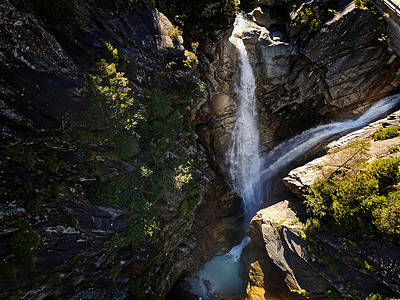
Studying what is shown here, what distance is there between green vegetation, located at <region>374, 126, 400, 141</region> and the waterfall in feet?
42.0

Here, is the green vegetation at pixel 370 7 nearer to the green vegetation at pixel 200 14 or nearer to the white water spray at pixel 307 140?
the white water spray at pixel 307 140

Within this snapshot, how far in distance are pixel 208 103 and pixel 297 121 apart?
42.3 ft

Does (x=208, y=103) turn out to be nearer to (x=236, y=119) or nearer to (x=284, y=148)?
(x=236, y=119)

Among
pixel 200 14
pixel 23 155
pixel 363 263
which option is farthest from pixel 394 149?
pixel 23 155

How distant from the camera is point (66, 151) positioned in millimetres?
11734

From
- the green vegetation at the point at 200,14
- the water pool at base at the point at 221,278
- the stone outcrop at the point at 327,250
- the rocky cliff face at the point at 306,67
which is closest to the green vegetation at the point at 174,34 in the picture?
the green vegetation at the point at 200,14

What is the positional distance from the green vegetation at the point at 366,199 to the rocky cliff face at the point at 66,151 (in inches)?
523

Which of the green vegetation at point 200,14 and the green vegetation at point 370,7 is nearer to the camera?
the green vegetation at point 200,14

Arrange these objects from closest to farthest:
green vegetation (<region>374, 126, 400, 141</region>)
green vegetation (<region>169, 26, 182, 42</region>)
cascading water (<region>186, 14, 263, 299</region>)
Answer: green vegetation (<region>374, 126, 400, 141</region>)
green vegetation (<region>169, 26, 182, 42</region>)
cascading water (<region>186, 14, 263, 299</region>)

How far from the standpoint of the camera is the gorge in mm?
10062

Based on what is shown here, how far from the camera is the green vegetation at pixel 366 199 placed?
12016mm

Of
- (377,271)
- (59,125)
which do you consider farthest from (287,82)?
(59,125)

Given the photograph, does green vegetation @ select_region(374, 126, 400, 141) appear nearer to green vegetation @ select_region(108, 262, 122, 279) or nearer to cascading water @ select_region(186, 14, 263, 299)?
cascading water @ select_region(186, 14, 263, 299)

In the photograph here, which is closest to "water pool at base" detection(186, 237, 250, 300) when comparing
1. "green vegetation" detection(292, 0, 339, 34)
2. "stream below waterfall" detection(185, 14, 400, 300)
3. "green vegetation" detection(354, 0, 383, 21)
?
"stream below waterfall" detection(185, 14, 400, 300)
